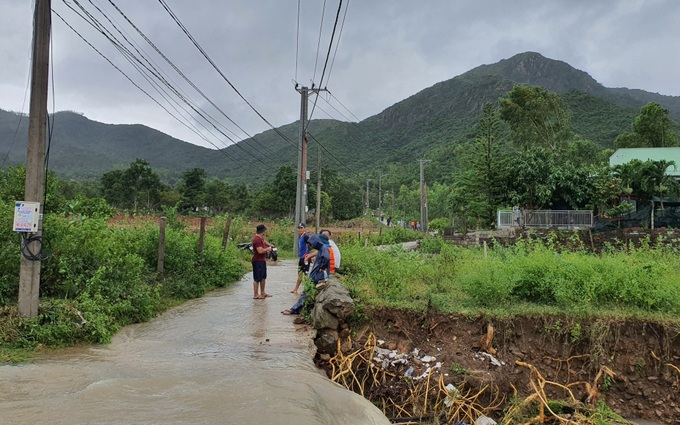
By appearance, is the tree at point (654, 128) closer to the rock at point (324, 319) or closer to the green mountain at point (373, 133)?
the green mountain at point (373, 133)

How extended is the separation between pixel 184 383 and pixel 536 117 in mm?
47918

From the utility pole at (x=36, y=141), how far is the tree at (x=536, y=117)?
45254 millimetres

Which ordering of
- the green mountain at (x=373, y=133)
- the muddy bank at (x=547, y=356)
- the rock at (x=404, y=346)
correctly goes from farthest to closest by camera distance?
Answer: the green mountain at (x=373, y=133)
the rock at (x=404, y=346)
the muddy bank at (x=547, y=356)

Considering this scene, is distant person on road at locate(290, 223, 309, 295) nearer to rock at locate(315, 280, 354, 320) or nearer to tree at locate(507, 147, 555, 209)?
rock at locate(315, 280, 354, 320)

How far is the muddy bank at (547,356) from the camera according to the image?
7.77 metres

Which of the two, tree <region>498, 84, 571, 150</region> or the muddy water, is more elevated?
tree <region>498, 84, 571, 150</region>

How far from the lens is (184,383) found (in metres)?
5.64

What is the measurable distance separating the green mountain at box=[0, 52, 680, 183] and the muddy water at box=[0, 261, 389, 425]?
1922 inches

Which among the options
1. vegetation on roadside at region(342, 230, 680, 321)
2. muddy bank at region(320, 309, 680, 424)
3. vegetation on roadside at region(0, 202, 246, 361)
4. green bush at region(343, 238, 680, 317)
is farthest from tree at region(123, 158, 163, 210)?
muddy bank at region(320, 309, 680, 424)

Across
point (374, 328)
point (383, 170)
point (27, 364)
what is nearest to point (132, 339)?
point (27, 364)

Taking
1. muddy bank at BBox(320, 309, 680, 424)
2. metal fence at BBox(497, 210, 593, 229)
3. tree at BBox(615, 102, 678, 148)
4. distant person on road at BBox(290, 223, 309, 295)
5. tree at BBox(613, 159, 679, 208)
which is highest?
tree at BBox(615, 102, 678, 148)

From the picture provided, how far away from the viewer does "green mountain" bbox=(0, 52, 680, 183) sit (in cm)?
8181

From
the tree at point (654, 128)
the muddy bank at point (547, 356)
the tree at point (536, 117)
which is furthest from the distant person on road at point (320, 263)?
the tree at point (654, 128)

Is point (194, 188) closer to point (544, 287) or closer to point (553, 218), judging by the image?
point (553, 218)
